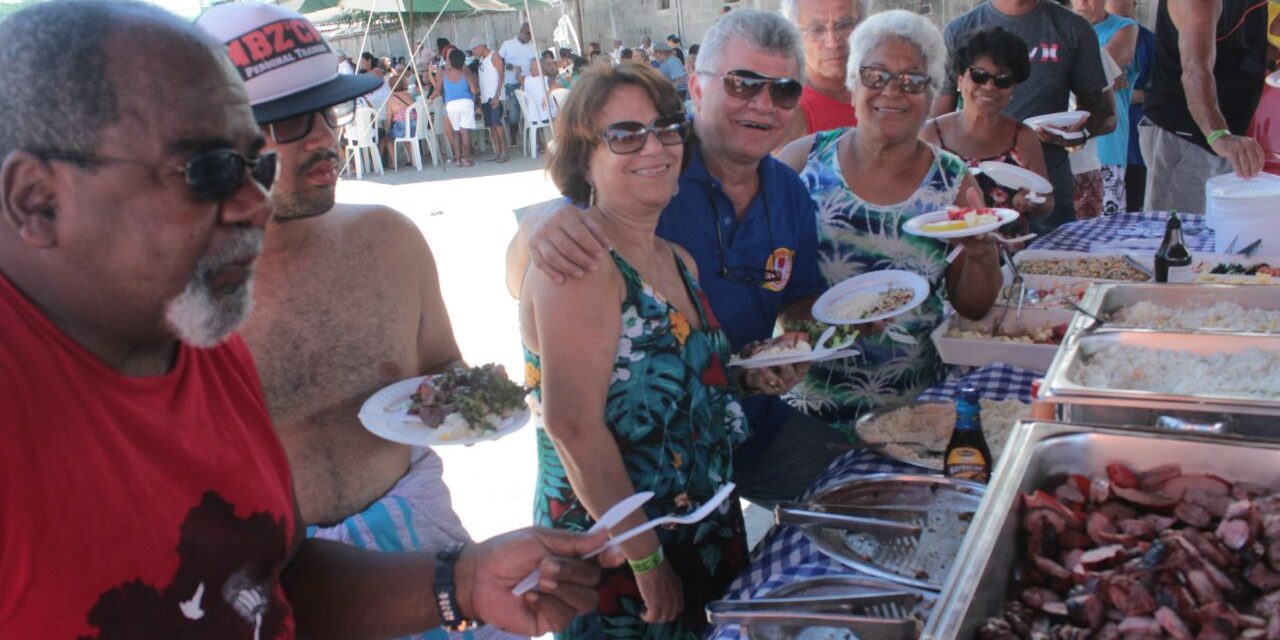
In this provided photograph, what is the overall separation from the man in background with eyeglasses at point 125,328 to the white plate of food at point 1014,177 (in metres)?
3.02

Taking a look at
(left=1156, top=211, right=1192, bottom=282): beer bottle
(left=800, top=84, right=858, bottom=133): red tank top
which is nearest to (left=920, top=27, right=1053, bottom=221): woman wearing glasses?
(left=800, top=84, right=858, bottom=133): red tank top

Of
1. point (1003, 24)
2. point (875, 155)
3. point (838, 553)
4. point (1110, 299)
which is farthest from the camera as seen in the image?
point (1003, 24)

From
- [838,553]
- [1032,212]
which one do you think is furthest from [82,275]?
[1032,212]

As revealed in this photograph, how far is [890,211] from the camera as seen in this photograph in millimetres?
2840

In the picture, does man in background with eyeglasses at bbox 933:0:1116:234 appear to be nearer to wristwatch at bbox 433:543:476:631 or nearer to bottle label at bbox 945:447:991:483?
bottle label at bbox 945:447:991:483

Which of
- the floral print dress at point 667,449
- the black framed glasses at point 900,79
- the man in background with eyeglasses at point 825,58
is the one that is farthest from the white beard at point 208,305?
the man in background with eyeglasses at point 825,58

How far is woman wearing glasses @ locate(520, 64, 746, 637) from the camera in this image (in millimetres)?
1900

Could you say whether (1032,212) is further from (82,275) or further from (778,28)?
(82,275)

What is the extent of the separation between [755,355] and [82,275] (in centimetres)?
142

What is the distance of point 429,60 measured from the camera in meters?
18.1

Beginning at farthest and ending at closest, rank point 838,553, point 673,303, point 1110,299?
point 1110,299
point 673,303
point 838,553

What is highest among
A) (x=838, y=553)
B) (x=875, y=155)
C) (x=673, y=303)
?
(x=875, y=155)

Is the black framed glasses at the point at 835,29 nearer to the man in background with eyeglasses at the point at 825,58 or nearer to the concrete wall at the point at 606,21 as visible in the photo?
the man in background with eyeglasses at the point at 825,58

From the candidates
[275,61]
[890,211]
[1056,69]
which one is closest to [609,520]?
[275,61]
